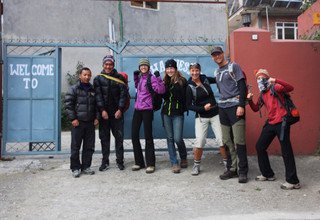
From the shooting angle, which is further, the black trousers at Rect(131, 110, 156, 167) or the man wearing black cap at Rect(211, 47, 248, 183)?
the black trousers at Rect(131, 110, 156, 167)

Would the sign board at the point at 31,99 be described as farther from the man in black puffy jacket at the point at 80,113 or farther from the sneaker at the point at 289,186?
the sneaker at the point at 289,186

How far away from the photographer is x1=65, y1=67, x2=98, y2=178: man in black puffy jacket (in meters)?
5.67

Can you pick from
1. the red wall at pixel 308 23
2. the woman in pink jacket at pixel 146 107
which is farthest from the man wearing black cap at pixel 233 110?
the red wall at pixel 308 23

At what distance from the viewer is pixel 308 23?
8.12m

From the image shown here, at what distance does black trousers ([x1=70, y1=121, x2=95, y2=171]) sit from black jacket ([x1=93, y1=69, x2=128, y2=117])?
362 millimetres

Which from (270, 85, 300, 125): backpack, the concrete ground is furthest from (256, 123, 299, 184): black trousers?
the concrete ground

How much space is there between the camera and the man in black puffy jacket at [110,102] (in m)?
5.84

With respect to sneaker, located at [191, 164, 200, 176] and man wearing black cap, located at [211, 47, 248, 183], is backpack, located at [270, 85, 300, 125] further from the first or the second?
sneaker, located at [191, 164, 200, 176]

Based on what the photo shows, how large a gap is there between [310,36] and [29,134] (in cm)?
604

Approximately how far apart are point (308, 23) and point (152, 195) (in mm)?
5571

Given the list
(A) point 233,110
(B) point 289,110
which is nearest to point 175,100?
(A) point 233,110

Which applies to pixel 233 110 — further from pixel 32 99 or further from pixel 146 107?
pixel 32 99

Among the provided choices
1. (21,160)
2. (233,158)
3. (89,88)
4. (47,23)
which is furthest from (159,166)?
(47,23)

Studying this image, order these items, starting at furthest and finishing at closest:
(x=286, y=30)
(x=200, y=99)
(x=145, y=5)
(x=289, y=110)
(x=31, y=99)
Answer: (x=286, y=30) → (x=145, y=5) → (x=31, y=99) → (x=200, y=99) → (x=289, y=110)
